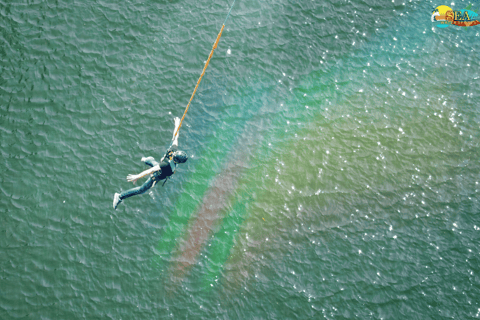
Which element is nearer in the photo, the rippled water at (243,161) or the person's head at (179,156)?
the person's head at (179,156)

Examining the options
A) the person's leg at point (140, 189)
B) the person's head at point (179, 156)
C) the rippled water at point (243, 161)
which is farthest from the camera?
the rippled water at point (243, 161)

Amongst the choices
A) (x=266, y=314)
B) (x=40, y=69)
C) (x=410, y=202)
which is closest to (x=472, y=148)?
(x=410, y=202)

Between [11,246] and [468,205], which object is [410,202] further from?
[11,246]

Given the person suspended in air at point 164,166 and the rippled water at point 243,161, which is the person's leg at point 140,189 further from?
the rippled water at point 243,161

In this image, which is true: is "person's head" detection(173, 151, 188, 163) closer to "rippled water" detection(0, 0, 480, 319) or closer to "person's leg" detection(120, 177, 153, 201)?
"person's leg" detection(120, 177, 153, 201)

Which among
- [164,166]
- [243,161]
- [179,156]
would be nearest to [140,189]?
[164,166]

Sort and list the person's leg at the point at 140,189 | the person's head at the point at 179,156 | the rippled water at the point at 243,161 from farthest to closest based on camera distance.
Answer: the rippled water at the point at 243,161
the person's leg at the point at 140,189
the person's head at the point at 179,156

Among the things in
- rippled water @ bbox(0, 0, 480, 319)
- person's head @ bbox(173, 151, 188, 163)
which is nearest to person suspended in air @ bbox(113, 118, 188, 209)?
person's head @ bbox(173, 151, 188, 163)

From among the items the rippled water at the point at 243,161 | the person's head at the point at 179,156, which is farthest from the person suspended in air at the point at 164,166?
the rippled water at the point at 243,161

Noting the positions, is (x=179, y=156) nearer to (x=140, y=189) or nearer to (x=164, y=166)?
(x=164, y=166)
